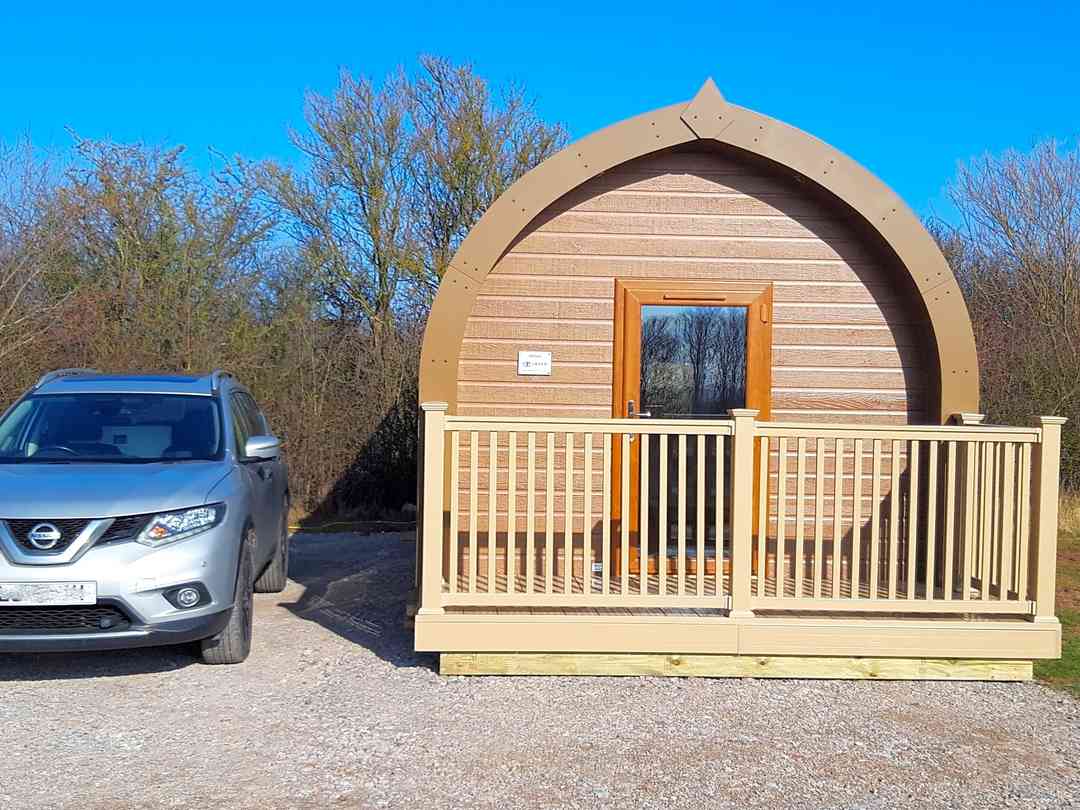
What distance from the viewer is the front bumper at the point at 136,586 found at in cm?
529

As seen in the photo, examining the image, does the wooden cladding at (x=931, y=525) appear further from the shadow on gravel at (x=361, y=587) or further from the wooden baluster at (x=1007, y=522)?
the shadow on gravel at (x=361, y=587)

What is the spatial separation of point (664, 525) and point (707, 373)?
5.92 ft

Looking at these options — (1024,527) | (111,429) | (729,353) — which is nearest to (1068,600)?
(1024,527)

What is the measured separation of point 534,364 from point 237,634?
277 cm

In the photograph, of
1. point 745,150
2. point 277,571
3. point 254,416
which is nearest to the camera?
point 745,150

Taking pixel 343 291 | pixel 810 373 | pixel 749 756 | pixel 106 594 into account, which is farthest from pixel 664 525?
pixel 343 291

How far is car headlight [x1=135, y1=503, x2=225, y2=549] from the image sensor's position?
551 cm

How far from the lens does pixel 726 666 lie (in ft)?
19.6

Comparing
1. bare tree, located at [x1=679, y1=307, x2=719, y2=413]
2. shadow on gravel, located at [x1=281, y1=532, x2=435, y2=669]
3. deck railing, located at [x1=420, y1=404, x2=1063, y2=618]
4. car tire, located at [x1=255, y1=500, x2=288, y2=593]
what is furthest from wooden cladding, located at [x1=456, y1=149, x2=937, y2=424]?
car tire, located at [x1=255, y1=500, x2=288, y2=593]

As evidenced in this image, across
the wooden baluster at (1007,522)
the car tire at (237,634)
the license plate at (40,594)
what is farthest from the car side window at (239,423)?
the wooden baluster at (1007,522)

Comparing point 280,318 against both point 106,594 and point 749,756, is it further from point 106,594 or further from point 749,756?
point 749,756

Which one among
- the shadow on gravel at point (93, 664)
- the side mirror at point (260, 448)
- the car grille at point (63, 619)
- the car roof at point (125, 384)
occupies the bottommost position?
the shadow on gravel at point (93, 664)

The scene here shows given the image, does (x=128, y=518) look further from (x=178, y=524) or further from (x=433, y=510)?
(x=433, y=510)

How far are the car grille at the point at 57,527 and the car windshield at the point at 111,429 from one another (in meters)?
0.96
